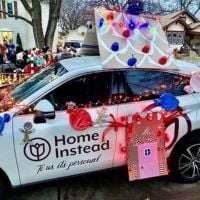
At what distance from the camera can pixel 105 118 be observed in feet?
11.7

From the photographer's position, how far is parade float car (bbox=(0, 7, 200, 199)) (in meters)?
3.41

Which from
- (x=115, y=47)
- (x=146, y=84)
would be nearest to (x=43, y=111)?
(x=115, y=47)

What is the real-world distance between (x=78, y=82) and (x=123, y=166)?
108 centimetres

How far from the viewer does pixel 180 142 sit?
396 centimetres

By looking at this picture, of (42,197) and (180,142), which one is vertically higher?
(180,142)

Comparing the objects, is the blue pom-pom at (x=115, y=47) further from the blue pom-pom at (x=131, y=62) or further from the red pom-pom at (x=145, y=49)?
the red pom-pom at (x=145, y=49)

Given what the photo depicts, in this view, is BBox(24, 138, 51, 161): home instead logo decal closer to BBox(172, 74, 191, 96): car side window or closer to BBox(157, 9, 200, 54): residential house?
BBox(172, 74, 191, 96): car side window

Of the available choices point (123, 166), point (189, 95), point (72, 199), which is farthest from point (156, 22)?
point (72, 199)

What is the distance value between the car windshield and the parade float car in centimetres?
2

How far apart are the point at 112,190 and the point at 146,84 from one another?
133 cm

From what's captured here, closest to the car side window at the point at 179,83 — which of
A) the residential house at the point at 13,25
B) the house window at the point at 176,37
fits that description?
the residential house at the point at 13,25

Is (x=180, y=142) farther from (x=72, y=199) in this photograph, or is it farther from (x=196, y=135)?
(x=72, y=199)

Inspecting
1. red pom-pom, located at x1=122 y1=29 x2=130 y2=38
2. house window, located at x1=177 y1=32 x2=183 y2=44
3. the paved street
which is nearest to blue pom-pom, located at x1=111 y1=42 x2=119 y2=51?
red pom-pom, located at x1=122 y1=29 x2=130 y2=38

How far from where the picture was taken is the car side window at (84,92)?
140 inches
